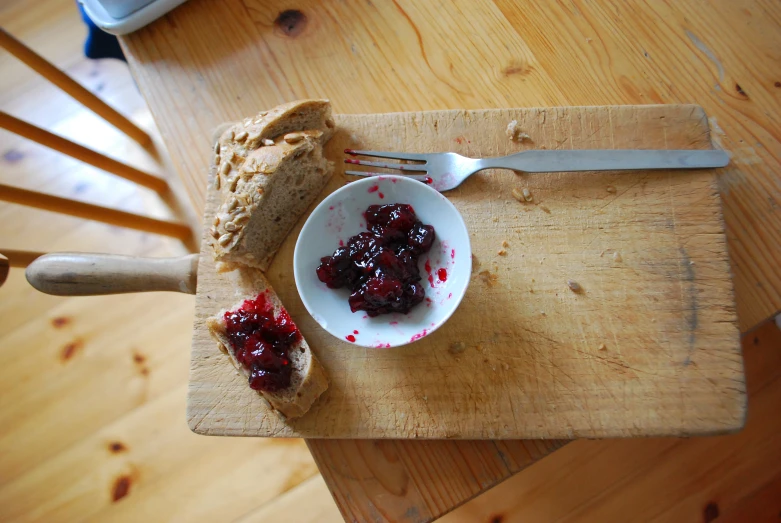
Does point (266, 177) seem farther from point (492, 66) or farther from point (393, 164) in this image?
point (492, 66)

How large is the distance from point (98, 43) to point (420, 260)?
1679 mm

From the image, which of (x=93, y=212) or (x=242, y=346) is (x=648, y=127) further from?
(x=93, y=212)

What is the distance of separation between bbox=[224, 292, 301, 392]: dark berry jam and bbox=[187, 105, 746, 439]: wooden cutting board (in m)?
0.08

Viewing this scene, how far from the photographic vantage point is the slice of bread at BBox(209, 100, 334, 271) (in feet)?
4.62

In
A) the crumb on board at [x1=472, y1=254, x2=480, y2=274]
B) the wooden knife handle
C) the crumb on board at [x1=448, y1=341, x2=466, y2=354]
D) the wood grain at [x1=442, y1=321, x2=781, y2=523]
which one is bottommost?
the wood grain at [x1=442, y1=321, x2=781, y2=523]

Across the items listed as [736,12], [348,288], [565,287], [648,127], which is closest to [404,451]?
[348,288]

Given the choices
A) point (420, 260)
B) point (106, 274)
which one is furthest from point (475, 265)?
point (106, 274)

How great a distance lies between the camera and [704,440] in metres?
2.07

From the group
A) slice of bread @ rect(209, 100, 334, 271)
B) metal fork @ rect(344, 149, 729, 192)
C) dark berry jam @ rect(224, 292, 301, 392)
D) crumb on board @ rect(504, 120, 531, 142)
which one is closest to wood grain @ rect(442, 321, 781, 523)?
metal fork @ rect(344, 149, 729, 192)

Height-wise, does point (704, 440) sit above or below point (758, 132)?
below

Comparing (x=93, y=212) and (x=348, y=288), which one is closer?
(x=348, y=288)

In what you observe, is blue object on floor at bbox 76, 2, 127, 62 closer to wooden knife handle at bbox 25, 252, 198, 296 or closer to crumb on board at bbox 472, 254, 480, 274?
wooden knife handle at bbox 25, 252, 198, 296

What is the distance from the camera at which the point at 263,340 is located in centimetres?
139

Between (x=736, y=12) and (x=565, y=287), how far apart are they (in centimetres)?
120
